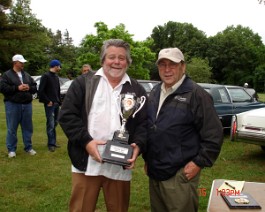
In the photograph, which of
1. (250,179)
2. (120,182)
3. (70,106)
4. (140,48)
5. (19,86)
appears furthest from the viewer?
(140,48)

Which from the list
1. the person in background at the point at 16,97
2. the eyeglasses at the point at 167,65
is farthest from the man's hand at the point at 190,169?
the person in background at the point at 16,97

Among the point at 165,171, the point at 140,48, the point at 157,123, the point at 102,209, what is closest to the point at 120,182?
the point at 165,171

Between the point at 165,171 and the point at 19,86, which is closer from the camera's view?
the point at 165,171

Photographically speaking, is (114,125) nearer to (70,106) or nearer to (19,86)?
(70,106)

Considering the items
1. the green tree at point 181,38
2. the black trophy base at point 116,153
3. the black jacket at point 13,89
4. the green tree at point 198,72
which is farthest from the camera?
the green tree at point 181,38

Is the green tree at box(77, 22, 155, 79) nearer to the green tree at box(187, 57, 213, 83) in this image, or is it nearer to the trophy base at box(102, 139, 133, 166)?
the green tree at box(187, 57, 213, 83)

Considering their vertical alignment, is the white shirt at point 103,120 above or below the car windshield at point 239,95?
above

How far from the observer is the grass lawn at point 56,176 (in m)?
4.41

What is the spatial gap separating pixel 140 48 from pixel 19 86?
33326 mm

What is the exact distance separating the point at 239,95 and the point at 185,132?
24.9ft

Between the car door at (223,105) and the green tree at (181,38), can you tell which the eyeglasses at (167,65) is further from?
the green tree at (181,38)

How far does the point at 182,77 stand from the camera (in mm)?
2770

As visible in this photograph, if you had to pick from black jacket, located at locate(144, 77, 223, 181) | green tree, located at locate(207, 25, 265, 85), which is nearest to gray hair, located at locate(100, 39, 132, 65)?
black jacket, located at locate(144, 77, 223, 181)

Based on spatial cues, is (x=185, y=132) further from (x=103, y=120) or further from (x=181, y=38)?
(x=181, y=38)
